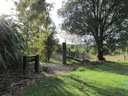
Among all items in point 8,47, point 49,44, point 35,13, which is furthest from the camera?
point 35,13

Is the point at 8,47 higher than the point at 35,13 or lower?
lower

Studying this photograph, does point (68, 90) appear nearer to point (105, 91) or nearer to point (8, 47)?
point (105, 91)

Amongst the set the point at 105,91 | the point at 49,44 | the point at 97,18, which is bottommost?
the point at 105,91

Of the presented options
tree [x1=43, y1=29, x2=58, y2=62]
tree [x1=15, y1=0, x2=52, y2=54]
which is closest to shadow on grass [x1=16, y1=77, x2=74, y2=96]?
tree [x1=43, y1=29, x2=58, y2=62]

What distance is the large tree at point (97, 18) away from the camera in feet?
45.9

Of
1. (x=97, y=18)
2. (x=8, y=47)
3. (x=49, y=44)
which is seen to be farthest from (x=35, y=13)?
(x=8, y=47)

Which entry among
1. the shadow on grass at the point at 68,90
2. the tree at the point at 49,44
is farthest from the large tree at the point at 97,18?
the shadow on grass at the point at 68,90

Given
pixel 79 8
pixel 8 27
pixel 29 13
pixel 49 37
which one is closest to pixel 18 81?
pixel 8 27

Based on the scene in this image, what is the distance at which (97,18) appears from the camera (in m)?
14.4

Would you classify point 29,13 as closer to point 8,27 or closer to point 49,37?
point 49,37

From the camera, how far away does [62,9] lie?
1491cm

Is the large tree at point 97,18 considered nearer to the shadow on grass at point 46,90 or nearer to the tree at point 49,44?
the tree at point 49,44

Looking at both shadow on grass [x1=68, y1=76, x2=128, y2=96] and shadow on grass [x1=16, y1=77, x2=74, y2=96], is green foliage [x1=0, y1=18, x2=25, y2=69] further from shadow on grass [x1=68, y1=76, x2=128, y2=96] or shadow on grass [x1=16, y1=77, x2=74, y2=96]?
shadow on grass [x1=68, y1=76, x2=128, y2=96]

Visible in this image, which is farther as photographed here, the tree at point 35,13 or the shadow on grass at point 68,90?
the tree at point 35,13
